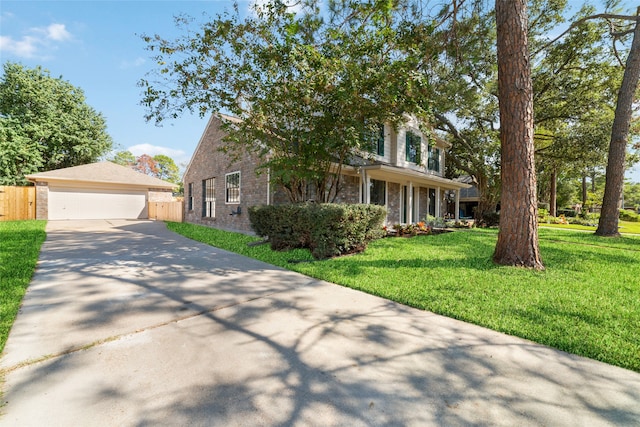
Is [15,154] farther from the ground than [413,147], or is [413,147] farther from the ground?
[15,154]

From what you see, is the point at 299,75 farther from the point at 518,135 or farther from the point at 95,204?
the point at 95,204

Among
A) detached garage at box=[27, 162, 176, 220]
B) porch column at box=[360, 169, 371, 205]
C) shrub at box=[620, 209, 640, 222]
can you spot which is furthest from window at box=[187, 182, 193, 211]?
shrub at box=[620, 209, 640, 222]

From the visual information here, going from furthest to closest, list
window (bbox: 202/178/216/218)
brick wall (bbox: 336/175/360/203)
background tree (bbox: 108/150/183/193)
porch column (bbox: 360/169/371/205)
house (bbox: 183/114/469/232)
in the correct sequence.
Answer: background tree (bbox: 108/150/183/193)
window (bbox: 202/178/216/218)
brick wall (bbox: 336/175/360/203)
house (bbox: 183/114/469/232)
porch column (bbox: 360/169/371/205)

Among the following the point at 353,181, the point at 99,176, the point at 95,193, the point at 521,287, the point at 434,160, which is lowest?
the point at 521,287

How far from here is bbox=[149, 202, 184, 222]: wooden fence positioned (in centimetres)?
1761

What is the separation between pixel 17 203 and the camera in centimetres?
1578

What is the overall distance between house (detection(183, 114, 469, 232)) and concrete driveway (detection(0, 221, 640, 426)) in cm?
669

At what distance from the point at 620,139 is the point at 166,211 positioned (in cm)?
2258

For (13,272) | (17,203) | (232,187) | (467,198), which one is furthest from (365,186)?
(467,198)

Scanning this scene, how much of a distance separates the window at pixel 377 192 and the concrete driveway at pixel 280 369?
364 inches

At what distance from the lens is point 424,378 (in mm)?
2119

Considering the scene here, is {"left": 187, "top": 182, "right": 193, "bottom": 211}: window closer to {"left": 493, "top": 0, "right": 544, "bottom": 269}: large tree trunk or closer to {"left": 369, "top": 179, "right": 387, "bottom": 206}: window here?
{"left": 369, "top": 179, "right": 387, "bottom": 206}: window

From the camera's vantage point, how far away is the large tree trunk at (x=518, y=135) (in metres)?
5.34

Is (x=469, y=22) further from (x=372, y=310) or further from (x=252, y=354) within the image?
(x=252, y=354)
